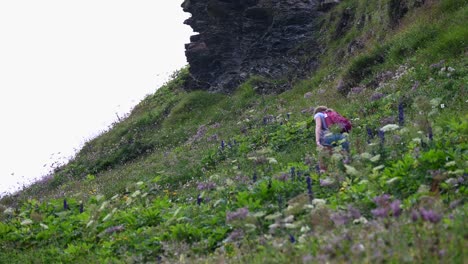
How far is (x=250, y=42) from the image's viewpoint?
2753 centimetres

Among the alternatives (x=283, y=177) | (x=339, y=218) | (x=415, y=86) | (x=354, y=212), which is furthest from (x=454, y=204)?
(x=415, y=86)

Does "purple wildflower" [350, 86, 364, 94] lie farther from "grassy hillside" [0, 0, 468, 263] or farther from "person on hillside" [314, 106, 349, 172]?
"person on hillside" [314, 106, 349, 172]

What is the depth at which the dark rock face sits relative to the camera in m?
26.0

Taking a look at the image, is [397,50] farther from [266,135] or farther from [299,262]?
[299,262]

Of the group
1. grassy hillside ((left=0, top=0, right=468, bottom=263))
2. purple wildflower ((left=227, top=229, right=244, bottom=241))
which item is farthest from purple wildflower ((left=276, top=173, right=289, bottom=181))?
purple wildflower ((left=227, top=229, right=244, bottom=241))

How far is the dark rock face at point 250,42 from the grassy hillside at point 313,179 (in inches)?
86.6

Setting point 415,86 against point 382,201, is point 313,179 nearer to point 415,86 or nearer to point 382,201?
point 382,201

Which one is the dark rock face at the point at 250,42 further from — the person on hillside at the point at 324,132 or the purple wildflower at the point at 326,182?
the purple wildflower at the point at 326,182

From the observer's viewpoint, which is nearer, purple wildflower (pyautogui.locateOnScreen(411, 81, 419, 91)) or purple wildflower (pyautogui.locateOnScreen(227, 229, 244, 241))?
purple wildflower (pyautogui.locateOnScreen(227, 229, 244, 241))

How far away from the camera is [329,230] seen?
5.03m

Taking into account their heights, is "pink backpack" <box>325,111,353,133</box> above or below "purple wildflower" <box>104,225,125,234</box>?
below

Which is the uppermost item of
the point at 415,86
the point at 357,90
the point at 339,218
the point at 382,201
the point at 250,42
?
the point at 250,42

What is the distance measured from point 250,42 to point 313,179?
20.6 meters

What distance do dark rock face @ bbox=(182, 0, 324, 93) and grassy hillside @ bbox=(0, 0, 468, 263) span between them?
7.22 feet
